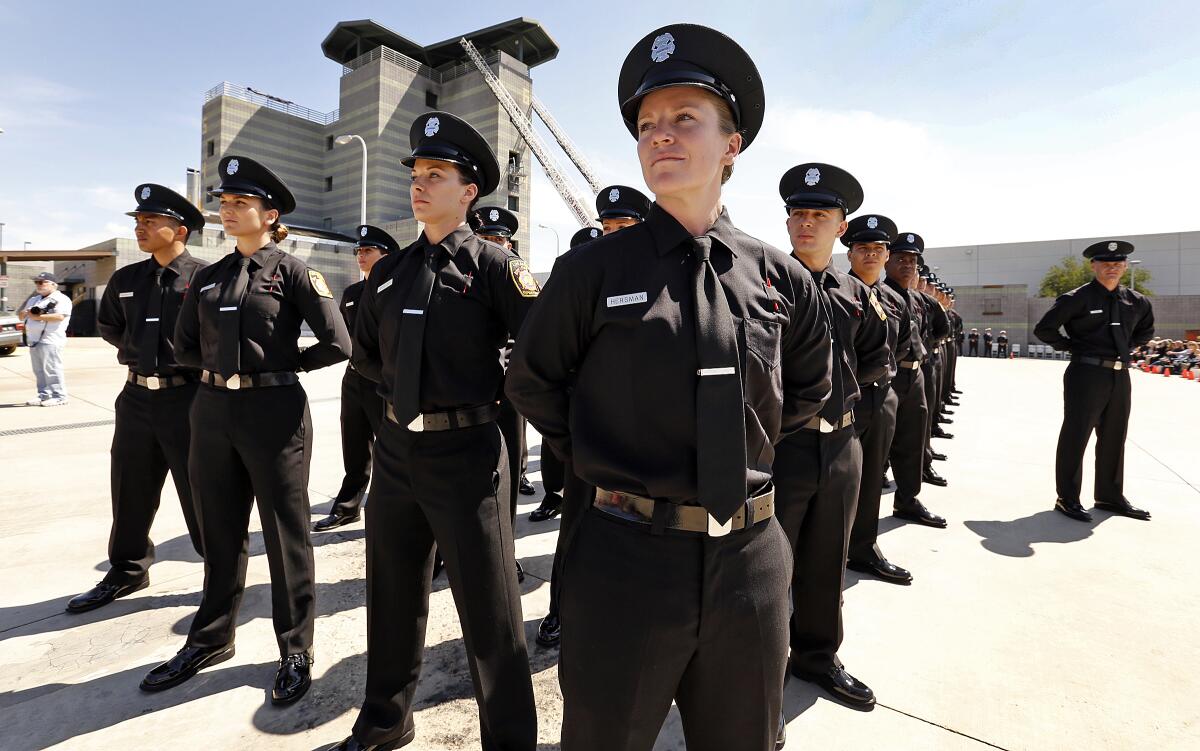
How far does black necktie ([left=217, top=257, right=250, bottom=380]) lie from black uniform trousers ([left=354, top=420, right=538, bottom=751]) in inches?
40.2

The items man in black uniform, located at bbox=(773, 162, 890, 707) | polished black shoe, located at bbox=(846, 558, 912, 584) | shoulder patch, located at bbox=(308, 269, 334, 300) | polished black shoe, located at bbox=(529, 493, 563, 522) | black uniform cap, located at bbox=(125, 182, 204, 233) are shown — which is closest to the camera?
man in black uniform, located at bbox=(773, 162, 890, 707)

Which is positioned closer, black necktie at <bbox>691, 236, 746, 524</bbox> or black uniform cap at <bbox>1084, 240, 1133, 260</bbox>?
black necktie at <bbox>691, 236, 746, 524</bbox>

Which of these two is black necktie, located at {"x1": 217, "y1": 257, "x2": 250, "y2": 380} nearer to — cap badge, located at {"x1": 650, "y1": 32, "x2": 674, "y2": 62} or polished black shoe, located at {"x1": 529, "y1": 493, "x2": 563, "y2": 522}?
cap badge, located at {"x1": 650, "y1": 32, "x2": 674, "y2": 62}

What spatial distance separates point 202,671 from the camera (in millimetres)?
2881

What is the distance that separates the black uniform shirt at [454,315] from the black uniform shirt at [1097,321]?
17.3 ft

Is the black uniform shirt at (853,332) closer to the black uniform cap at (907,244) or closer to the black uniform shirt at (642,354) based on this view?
the black uniform shirt at (642,354)

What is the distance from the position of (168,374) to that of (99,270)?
43.9 meters

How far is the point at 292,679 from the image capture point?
2684 millimetres

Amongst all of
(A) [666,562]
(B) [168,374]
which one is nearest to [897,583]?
(A) [666,562]

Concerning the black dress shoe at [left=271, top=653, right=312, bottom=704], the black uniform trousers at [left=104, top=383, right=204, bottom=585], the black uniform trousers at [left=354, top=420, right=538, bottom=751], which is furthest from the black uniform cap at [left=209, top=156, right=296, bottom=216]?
the black dress shoe at [left=271, top=653, right=312, bottom=704]

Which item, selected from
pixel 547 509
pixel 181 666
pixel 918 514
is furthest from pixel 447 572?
pixel 918 514

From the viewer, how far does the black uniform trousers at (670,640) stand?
54.5 inches

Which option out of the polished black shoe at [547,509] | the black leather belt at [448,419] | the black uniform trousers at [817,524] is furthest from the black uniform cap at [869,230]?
the polished black shoe at [547,509]

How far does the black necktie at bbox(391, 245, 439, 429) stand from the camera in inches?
87.5
